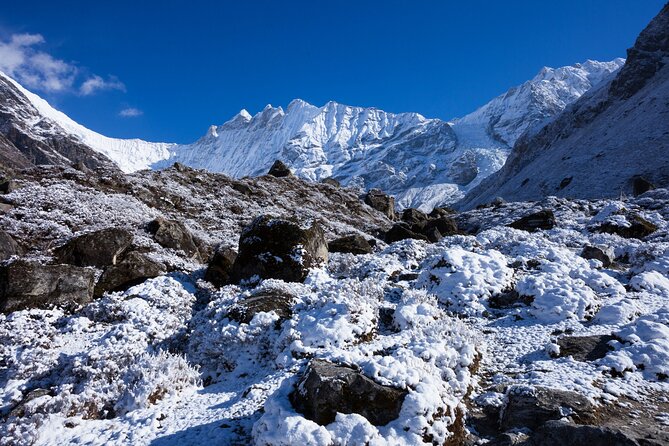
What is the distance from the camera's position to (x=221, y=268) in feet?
57.8

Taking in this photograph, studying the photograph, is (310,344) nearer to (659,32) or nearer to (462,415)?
(462,415)

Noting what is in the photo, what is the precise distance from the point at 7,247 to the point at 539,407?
766 inches

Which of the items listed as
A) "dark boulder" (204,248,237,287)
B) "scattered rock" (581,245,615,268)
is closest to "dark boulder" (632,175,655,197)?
"scattered rock" (581,245,615,268)

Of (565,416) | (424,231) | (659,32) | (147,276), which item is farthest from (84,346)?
(659,32)

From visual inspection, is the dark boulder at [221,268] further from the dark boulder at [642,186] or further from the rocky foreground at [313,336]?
the dark boulder at [642,186]

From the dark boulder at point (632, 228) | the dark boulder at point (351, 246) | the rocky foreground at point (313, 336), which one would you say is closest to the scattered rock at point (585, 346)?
the rocky foreground at point (313, 336)

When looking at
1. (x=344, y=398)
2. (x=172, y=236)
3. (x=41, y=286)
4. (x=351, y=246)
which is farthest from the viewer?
(x=351, y=246)

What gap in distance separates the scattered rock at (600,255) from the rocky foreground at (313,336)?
3.9 inches

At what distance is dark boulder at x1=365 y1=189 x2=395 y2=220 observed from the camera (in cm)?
5494

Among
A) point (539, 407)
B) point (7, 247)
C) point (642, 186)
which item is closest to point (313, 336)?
point (539, 407)

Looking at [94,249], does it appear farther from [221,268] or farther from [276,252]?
[276,252]

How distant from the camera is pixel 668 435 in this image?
652cm

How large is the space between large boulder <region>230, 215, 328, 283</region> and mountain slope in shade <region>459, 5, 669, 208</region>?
50.6 meters

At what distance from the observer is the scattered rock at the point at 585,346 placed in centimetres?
991
